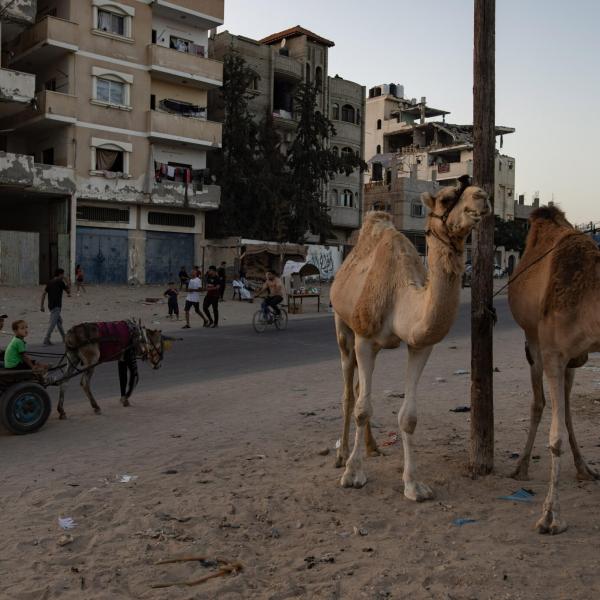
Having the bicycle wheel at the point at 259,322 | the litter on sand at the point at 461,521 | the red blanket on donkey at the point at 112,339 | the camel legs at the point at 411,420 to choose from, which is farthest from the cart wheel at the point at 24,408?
the bicycle wheel at the point at 259,322

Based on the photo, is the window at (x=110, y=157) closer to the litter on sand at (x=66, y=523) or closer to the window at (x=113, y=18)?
the window at (x=113, y=18)

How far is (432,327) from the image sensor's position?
4.83 m

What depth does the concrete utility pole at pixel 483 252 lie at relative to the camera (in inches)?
238

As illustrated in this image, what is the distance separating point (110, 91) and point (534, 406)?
31374mm

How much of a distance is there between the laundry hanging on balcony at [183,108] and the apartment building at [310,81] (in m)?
5.42

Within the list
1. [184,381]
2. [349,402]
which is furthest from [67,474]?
[184,381]

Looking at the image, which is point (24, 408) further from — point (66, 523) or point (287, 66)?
point (287, 66)

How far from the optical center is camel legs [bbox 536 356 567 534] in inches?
188

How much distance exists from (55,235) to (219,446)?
89.7 feet

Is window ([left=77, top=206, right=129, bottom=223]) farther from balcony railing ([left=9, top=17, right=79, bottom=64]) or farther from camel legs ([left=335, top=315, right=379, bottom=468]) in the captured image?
camel legs ([left=335, top=315, right=379, bottom=468])

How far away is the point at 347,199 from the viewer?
50844 mm

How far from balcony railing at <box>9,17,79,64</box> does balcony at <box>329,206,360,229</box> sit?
2276cm

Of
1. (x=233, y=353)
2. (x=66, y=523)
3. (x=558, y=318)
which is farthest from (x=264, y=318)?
(x=558, y=318)

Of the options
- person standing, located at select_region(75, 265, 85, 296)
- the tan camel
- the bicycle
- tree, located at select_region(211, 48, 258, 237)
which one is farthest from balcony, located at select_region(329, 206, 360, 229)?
the tan camel
